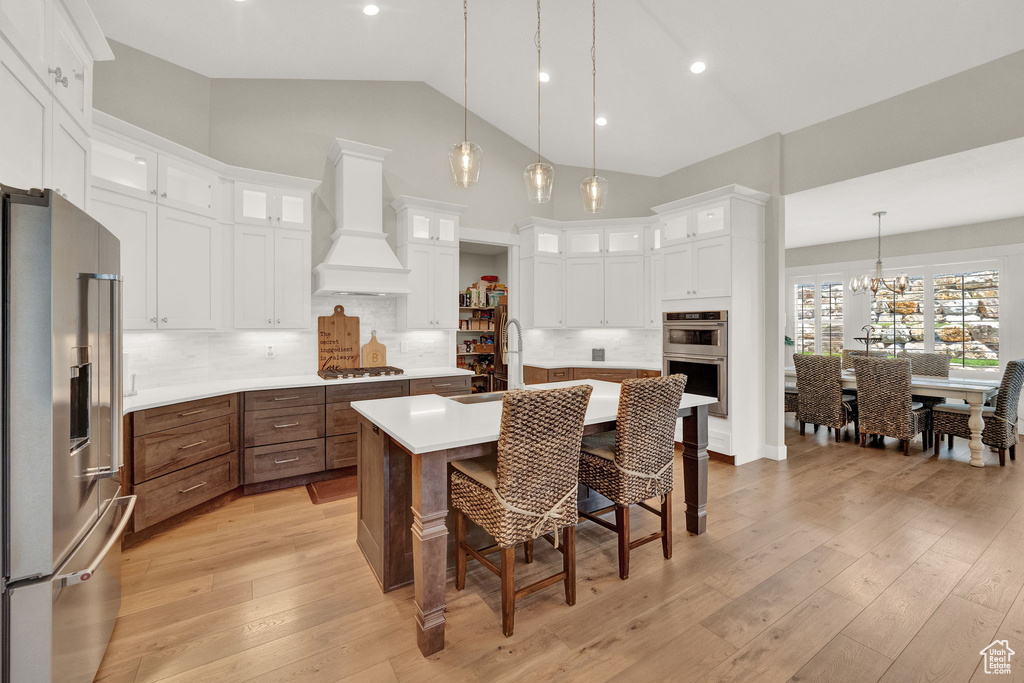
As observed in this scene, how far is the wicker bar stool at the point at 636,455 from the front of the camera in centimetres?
229

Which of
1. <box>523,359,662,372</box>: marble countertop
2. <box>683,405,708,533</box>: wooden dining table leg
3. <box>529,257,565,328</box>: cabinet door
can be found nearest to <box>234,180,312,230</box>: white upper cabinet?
<box>529,257,565,328</box>: cabinet door

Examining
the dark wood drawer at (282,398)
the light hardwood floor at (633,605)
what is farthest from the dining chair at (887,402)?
the dark wood drawer at (282,398)

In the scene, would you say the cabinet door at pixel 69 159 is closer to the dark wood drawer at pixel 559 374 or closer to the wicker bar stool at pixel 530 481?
the wicker bar stool at pixel 530 481

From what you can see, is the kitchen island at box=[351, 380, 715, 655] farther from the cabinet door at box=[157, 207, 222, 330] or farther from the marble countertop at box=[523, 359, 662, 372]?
the marble countertop at box=[523, 359, 662, 372]

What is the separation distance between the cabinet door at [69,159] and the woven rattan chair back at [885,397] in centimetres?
637

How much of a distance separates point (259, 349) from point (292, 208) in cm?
132

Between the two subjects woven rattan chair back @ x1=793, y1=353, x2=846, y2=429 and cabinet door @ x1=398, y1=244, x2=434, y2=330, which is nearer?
cabinet door @ x1=398, y1=244, x2=434, y2=330

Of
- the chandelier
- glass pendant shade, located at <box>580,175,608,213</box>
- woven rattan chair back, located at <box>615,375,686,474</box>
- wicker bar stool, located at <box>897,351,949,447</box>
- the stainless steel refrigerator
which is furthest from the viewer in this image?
the chandelier

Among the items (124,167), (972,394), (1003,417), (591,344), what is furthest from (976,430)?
(124,167)

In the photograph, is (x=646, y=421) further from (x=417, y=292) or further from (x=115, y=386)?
(x=417, y=292)

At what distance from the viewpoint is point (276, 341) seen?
4.22 meters

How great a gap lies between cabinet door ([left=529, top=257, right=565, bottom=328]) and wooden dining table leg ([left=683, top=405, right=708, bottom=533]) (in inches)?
119

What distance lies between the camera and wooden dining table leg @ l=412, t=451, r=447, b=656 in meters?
1.84

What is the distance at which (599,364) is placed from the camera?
564 centimetres
